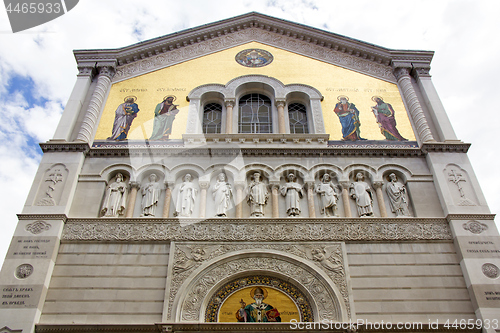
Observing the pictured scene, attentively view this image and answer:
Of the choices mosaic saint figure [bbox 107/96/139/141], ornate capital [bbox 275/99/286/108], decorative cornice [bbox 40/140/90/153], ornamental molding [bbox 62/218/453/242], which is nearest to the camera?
ornamental molding [bbox 62/218/453/242]

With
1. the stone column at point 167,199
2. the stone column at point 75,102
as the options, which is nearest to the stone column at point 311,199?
the stone column at point 167,199

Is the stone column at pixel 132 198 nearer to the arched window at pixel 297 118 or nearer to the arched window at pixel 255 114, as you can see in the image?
the arched window at pixel 255 114

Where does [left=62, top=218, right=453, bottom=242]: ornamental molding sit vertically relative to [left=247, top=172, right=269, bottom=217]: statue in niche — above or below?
below

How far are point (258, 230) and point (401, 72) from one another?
871 centimetres

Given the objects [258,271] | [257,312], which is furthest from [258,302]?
[258,271]

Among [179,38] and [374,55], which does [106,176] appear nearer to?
[179,38]

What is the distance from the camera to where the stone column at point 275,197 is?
12733 mm

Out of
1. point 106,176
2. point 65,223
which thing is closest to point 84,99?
point 106,176

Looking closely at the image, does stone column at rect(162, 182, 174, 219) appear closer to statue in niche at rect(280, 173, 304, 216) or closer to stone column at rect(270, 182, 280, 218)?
stone column at rect(270, 182, 280, 218)

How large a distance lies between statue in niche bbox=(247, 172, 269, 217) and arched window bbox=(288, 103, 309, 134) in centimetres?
297

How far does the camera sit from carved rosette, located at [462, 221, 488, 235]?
12047 mm

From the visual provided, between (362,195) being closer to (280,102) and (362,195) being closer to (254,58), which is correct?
(280,102)

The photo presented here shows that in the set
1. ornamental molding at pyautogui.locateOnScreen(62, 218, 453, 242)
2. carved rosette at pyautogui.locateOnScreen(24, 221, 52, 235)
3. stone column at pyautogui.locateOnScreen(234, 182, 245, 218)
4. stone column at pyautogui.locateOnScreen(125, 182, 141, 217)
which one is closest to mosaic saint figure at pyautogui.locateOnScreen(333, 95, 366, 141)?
ornamental molding at pyautogui.locateOnScreen(62, 218, 453, 242)

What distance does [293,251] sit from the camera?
1180cm
